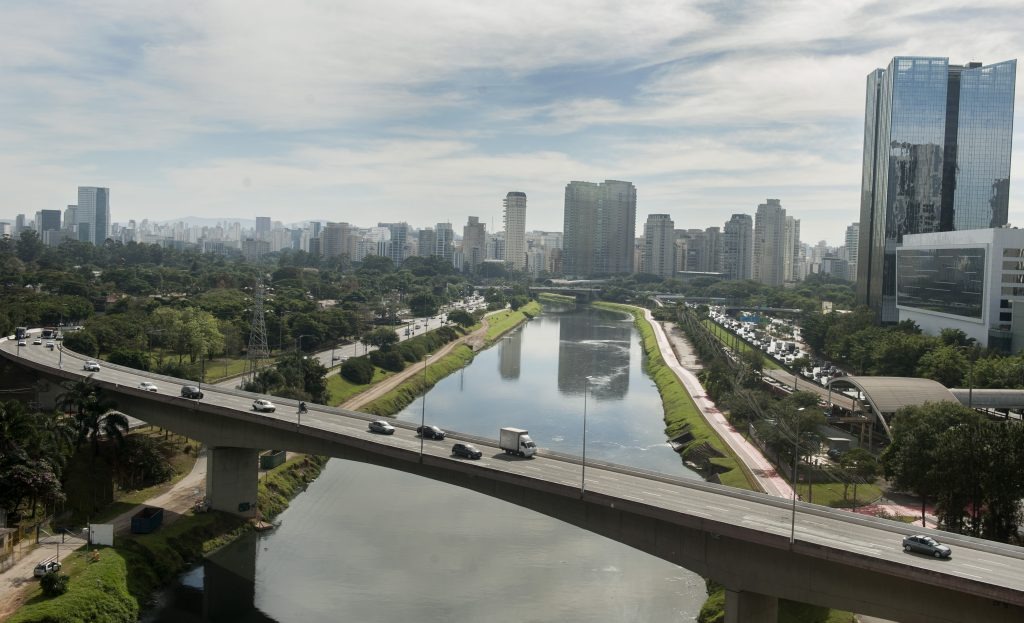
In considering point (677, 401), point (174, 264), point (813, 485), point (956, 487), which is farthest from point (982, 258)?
point (174, 264)

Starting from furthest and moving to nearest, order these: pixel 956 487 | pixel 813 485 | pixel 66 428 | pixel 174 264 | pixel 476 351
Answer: pixel 174 264, pixel 476 351, pixel 813 485, pixel 66 428, pixel 956 487

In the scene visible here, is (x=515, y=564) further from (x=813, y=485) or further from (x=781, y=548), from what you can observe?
(x=813, y=485)

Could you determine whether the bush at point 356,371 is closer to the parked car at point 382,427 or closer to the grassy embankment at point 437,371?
the grassy embankment at point 437,371

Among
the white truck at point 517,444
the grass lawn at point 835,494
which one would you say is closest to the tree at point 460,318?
the grass lawn at point 835,494

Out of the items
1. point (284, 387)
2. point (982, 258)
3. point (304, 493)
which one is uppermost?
point (982, 258)

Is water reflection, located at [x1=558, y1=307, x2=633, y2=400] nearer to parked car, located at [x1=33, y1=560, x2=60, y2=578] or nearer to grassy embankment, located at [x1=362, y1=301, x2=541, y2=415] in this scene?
grassy embankment, located at [x1=362, y1=301, x2=541, y2=415]

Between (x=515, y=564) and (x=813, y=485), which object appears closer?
(x=515, y=564)

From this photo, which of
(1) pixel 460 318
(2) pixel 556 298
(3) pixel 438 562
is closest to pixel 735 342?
(1) pixel 460 318
